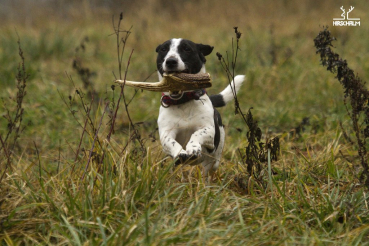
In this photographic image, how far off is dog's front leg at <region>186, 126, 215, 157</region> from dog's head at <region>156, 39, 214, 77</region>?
0.42 m

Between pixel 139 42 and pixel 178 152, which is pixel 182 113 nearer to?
pixel 178 152

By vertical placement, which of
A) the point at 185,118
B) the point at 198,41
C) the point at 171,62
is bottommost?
the point at 185,118

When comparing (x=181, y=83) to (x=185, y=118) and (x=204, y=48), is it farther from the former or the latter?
(x=204, y=48)

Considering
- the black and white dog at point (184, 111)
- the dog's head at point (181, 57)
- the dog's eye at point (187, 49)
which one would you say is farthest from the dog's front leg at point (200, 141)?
the dog's eye at point (187, 49)

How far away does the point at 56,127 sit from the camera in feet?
20.6

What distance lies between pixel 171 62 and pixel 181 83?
181 millimetres

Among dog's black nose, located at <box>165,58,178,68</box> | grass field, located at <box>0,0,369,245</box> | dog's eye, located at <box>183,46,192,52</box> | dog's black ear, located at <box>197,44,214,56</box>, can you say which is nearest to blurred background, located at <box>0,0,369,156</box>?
grass field, located at <box>0,0,369,245</box>

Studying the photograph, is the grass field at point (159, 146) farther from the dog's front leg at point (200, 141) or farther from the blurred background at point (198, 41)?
the dog's front leg at point (200, 141)

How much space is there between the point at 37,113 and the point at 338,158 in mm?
3885

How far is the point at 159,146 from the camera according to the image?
13.1 feet

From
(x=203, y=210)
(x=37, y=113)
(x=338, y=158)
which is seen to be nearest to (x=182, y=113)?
(x=203, y=210)

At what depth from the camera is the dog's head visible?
3408mm

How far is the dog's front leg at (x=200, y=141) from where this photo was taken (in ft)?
10.7


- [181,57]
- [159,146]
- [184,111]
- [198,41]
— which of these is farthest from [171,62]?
[198,41]
